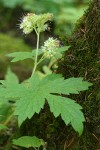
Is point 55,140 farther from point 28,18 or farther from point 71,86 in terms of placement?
point 28,18

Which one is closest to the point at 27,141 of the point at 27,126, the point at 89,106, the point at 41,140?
the point at 41,140

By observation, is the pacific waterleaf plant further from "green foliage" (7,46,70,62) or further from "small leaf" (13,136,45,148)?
"small leaf" (13,136,45,148)

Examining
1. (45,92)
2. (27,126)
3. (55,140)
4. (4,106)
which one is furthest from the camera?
(4,106)

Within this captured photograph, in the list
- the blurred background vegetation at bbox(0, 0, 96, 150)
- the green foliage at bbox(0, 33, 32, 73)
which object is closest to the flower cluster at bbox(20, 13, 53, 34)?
the blurred background vegetation at bbox(0, 0, 96, 150)

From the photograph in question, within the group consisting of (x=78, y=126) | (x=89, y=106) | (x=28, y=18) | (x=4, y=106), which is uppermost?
(x=28, y=18)

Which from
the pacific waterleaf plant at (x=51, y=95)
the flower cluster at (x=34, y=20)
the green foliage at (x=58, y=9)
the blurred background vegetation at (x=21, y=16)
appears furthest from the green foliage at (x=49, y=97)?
the green foliage at (x=58, y=9)

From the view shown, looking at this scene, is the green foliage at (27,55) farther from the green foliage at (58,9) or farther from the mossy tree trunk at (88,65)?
the green foliage at (58,9)
